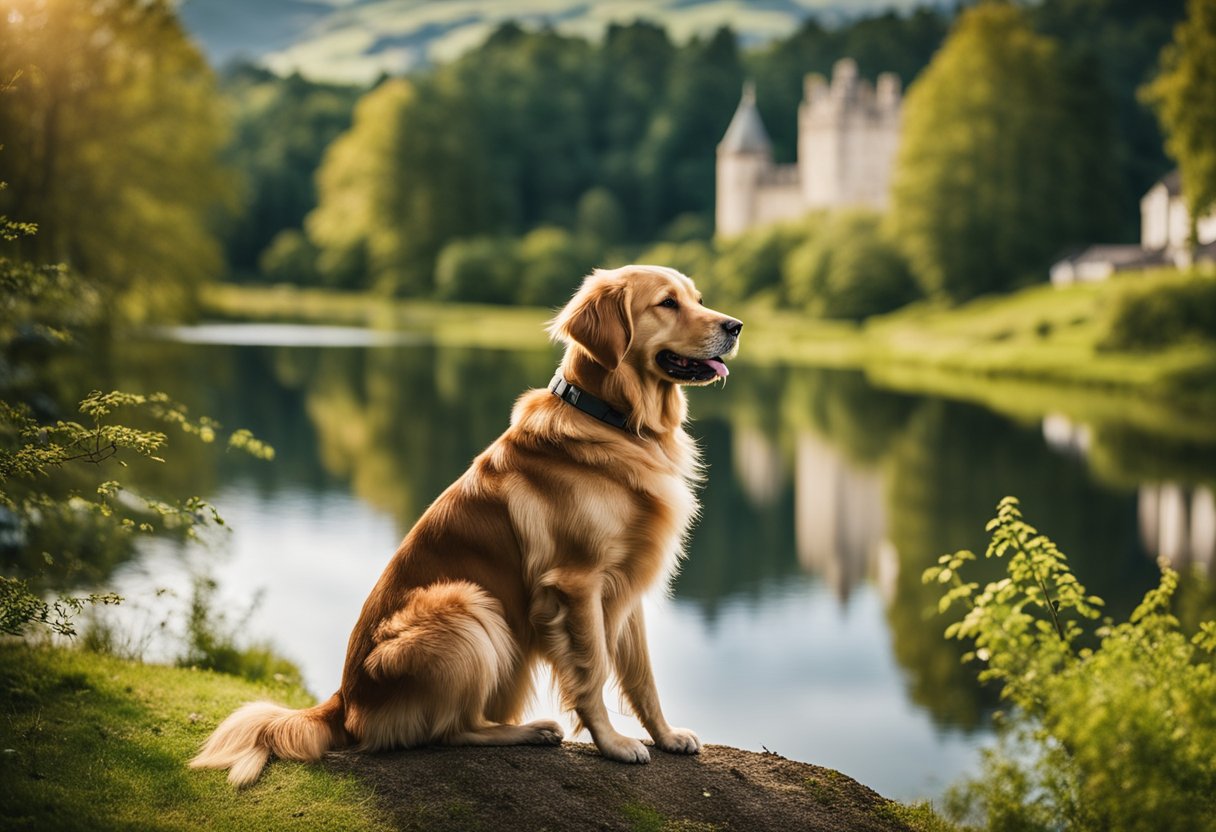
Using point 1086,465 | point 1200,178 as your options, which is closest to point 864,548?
point 1086,465

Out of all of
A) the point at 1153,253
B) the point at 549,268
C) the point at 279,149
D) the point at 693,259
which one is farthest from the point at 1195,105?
the point at 279,149

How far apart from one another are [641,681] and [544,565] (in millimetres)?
581

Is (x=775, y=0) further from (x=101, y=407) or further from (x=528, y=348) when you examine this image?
(x=101, y=407)

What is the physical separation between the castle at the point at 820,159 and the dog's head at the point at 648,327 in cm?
6972

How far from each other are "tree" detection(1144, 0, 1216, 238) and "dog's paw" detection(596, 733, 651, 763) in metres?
30.9

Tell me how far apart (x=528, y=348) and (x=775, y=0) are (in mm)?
96313

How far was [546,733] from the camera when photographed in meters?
4.27

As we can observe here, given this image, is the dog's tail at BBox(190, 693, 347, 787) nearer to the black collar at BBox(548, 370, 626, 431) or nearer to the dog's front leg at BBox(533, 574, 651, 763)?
the dog's front leg at BBox(533, 574, 651, 763)

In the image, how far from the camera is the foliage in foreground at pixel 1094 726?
130 inches

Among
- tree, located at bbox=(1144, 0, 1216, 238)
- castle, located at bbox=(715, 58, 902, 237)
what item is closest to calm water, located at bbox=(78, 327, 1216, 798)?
tree, located at bbox=(1144, 0, 1216, 238)

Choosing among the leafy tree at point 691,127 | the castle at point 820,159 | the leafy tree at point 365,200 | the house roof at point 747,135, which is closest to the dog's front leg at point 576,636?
the leafy tree at point 365,200

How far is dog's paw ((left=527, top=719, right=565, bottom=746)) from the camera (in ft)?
14.0

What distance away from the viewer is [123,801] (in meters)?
3.81

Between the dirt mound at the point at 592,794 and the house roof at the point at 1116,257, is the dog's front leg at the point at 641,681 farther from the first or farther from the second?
the house roof at the point at 1116,257
